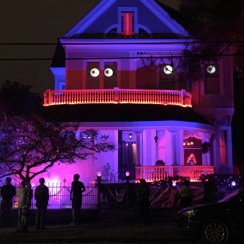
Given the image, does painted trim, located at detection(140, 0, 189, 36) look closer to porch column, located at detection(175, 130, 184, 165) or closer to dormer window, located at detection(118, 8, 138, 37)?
dormer window, located at detection(118, 8, 138, 37)

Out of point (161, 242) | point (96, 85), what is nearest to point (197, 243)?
point (161, 242)

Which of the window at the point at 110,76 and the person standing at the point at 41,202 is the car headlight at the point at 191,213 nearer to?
the person standing at the point at 41,202

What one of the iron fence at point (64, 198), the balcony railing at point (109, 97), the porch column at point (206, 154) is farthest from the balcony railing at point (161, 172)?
the porch column at point (206, 154)

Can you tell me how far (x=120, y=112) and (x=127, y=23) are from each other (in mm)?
5344

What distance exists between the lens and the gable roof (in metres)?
27.4

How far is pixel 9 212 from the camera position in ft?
61.1

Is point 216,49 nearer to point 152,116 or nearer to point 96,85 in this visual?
point 152,116

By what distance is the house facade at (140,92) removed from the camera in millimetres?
24797

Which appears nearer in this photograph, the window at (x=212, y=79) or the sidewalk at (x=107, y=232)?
the sidewalk at (x=107, y=232)

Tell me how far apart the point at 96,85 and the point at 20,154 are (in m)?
9.22

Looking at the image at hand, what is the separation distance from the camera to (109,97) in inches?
1005

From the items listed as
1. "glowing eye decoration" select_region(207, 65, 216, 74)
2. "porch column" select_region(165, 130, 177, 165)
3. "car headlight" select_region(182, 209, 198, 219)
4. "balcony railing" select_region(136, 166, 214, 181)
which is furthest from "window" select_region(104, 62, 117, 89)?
"car headlight" select_region(182, 209, 198, 219)

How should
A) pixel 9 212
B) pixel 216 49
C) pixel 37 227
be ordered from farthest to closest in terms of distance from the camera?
pixel 216 49 → pixel 9 212 → pixel 37 227

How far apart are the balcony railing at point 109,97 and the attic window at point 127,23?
367 centimetres
